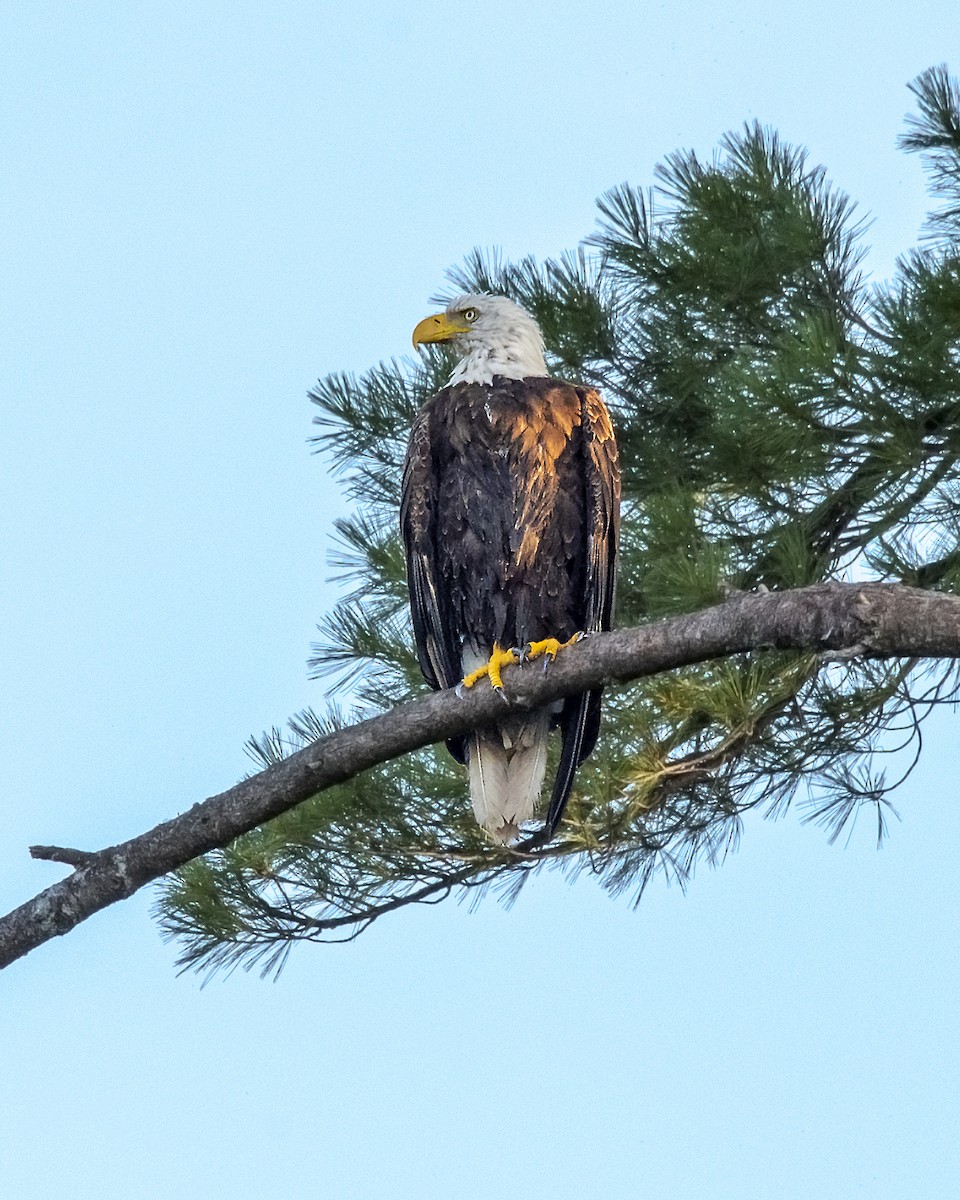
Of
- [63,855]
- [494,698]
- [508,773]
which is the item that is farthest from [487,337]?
[63,855]

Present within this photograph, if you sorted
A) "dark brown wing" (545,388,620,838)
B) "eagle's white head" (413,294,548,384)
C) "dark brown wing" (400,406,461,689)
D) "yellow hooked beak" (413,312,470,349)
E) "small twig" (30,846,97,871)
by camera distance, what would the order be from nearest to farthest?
1. "small twig" (30,846,97,871)
2. "dark brown wing" (545,388,620,838)
3. "dark brown wing" (400,406,461,689)
4. "eagle's white head" (413,294,548,384)
5. "yellow hooked beak" (413,312,470,349)

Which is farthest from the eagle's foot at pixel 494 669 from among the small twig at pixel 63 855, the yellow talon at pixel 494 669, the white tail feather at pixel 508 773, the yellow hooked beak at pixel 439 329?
the yellow hooked beak at pixel 439 329

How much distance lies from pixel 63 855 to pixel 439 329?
1841mm

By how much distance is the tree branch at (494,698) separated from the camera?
2.42 meters

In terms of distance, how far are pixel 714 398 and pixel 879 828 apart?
115 centimetres

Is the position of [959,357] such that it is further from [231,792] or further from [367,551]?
[231,792]

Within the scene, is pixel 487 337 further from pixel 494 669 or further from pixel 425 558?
pixel 494 669

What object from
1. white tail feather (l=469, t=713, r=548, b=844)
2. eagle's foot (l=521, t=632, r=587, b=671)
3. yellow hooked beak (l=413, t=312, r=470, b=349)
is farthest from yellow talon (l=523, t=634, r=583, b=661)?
yellow hooked beak (l=413, t=312, r=470, b=349)

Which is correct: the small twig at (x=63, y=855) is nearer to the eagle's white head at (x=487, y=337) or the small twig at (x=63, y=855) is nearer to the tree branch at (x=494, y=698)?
the tree branch at (x=494, y=698)

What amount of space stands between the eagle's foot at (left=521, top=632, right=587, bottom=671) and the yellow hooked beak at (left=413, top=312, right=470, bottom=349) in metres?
1.05

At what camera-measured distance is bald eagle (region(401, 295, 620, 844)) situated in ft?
11.5

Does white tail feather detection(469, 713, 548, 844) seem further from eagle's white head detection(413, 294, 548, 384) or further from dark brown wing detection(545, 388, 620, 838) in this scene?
eagle's white head detection(413, 294, 548, 384)

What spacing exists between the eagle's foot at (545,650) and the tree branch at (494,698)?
0.04 metres

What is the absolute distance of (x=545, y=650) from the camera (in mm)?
3105
